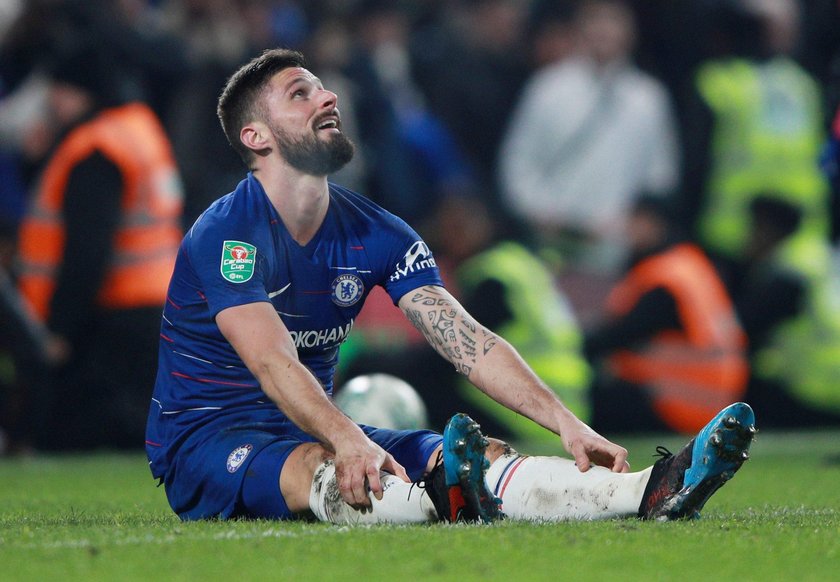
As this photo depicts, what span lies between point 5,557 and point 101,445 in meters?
5.73

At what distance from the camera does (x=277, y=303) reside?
16.0ft

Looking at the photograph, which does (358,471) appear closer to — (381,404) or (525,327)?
(381,404)

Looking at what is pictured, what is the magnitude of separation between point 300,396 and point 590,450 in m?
0.86

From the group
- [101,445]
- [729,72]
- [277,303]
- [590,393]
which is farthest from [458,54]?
[277,303]

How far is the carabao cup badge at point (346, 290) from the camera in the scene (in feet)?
16.3

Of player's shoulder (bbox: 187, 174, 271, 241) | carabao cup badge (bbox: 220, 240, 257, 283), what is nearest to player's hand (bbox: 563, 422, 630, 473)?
carabao cup badge (bbox: 220, 240, 257, 283)

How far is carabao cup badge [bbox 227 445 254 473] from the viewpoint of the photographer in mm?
4660

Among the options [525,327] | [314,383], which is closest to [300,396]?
[314,383]

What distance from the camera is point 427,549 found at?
393 centimetres

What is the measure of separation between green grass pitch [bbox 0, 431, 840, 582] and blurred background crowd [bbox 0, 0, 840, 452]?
159 inches

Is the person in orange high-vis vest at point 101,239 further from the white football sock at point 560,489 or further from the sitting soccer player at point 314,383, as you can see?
the white football sock at point 560,489

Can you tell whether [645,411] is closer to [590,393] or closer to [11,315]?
[590,393]

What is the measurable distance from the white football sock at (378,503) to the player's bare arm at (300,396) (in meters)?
0.05

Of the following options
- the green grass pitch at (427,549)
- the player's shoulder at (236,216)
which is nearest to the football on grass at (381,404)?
the green grass pitch at (427,549)
